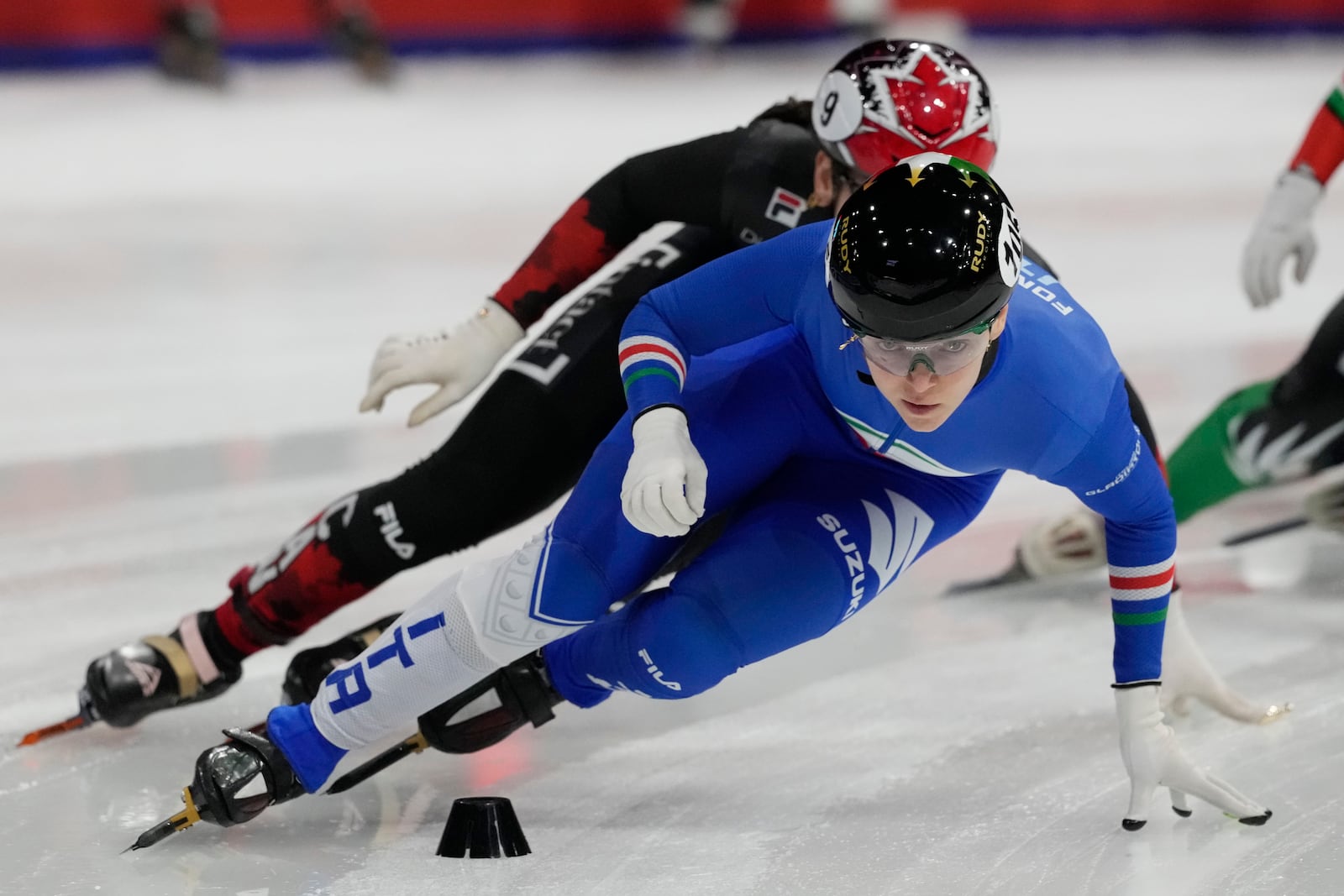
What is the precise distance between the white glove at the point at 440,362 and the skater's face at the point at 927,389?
90cm

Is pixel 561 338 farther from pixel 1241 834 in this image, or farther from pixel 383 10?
pixel 383 10

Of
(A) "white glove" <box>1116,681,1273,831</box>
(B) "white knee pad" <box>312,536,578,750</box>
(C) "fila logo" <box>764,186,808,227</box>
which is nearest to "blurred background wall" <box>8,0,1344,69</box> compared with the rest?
(C) "fila logo" <box>764,186,808,227</box>

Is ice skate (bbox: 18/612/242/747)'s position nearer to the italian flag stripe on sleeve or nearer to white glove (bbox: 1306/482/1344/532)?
the italian flag stripe on sleeve

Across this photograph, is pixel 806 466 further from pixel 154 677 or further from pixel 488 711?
pixel 154 677

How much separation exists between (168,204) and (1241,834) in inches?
226

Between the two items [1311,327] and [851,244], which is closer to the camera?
[851,244]

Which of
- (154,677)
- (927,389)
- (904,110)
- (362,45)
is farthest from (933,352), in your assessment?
(362,45)

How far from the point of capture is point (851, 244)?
2.10 m

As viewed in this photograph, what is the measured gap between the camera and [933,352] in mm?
2131

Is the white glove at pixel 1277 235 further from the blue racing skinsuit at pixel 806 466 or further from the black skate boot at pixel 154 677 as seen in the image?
the black skate boot at pixel 154 677

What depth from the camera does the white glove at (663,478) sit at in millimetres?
2143

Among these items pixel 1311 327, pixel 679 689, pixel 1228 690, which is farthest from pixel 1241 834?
pixel 1311 327

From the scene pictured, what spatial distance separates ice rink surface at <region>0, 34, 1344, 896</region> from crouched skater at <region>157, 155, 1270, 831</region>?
0.19 meters

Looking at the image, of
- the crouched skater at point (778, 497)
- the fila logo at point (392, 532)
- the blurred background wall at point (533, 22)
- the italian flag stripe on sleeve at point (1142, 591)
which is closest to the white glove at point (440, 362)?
the fila logo at point (392, 532)
